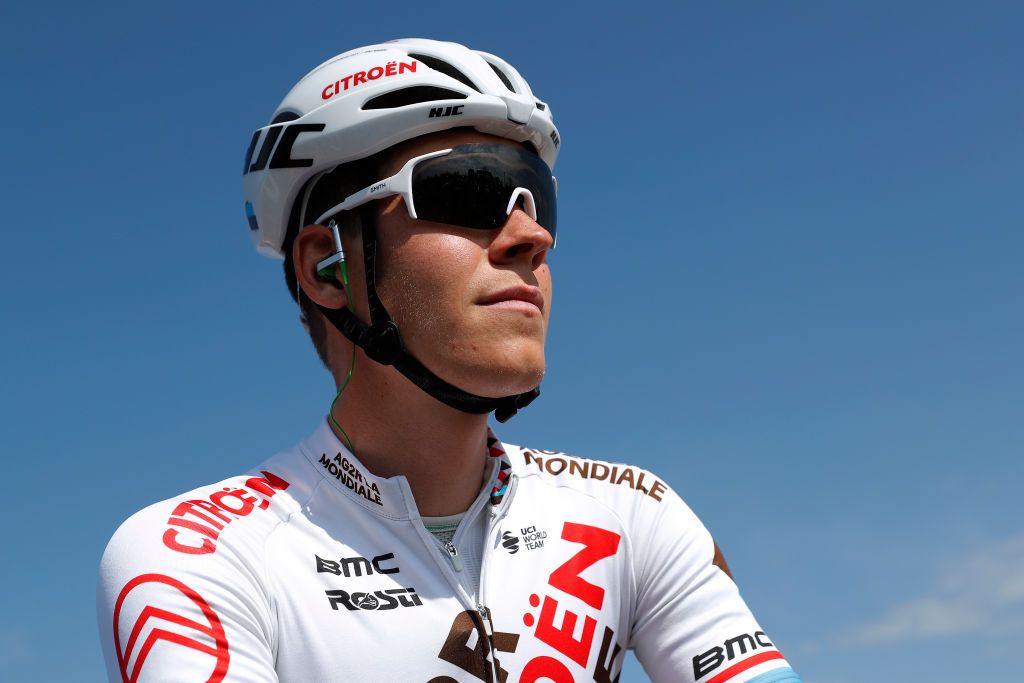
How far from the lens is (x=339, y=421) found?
5.34 m

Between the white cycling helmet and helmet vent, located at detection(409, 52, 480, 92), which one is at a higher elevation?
helmet vent, located at detection(409, 52, 480, 92)

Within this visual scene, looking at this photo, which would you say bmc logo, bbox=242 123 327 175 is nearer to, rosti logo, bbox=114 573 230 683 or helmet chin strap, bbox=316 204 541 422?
helmet chin strap, bbox=316 204 541 422

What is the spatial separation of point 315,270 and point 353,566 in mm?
1710

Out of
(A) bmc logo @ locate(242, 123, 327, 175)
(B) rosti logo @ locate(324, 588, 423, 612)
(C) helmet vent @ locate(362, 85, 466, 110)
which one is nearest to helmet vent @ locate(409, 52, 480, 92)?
(C) helmet vent @ locate(362, 85, 466, 110)

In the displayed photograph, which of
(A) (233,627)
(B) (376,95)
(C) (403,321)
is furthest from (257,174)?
(A) (233,627)

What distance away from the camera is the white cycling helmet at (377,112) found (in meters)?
5.30

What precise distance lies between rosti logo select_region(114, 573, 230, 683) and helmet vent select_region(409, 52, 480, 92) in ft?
9.83

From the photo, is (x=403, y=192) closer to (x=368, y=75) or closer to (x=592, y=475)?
(x=368, y=75)

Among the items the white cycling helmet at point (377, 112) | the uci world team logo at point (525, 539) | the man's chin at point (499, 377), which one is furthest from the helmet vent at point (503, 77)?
the uci world team logo at point (525, 539)

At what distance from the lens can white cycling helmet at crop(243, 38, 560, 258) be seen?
530 cm

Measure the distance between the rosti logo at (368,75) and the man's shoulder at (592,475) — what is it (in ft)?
7.20

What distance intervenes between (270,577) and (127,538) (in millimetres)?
642

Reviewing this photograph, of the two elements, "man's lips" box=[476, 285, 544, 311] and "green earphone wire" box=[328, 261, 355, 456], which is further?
"green earphone wire" box=[328, 261, 355, 456]

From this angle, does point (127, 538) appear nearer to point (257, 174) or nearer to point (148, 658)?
point (148, 658)
